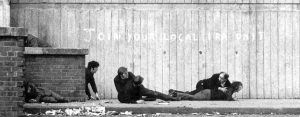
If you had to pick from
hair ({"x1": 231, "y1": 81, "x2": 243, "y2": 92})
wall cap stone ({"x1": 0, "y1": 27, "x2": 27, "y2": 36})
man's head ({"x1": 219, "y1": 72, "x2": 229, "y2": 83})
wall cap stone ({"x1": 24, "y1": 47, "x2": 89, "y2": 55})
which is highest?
wall cap stone ({"x1": 0, "y1": 27, "x2": 27, "y2": 36})

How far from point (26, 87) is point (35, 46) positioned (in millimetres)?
1986

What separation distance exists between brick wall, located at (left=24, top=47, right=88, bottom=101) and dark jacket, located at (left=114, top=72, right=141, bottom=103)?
3.14ft

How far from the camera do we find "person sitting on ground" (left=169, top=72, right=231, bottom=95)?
1361 centimetres

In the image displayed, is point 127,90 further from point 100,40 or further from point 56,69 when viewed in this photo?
point 100,40

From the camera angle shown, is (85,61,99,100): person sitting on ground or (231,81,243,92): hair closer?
(231,81,243,92): hair

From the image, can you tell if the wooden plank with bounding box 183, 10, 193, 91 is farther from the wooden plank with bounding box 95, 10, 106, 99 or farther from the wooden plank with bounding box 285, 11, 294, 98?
the wooden plank with bounding box 285, 11, 294, 98

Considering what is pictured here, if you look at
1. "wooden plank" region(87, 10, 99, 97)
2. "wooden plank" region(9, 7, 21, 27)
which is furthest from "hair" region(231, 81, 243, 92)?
"wooden plank" region(9, 7, 21, 27)

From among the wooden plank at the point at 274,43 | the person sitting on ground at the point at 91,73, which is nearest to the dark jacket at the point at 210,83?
the wooden plank at the point at 274,43

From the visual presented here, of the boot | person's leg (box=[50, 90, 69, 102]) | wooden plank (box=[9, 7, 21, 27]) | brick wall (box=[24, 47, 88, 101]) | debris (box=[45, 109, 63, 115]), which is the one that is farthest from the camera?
wooden plank (box=[9, 7, 21, 27])

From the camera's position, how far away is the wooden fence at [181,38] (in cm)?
1470

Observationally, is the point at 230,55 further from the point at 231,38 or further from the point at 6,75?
the point at 6,75

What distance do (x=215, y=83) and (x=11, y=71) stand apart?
236 inches

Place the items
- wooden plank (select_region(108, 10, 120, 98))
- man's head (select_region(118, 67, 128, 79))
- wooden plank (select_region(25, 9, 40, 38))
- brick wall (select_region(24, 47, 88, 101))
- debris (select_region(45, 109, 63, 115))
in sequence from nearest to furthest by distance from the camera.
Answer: debris (select_region(45, 109, 63, 115)) → man's head (select_region(118, 67, 128, 79)) → brick wall (select_region(24, 47, 88, 101)) → wooden plank (select_region(25, 9, 40, 38)) → wooden plank (select_region(108, 10, 120, 98))

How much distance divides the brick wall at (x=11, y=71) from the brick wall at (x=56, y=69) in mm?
3502
